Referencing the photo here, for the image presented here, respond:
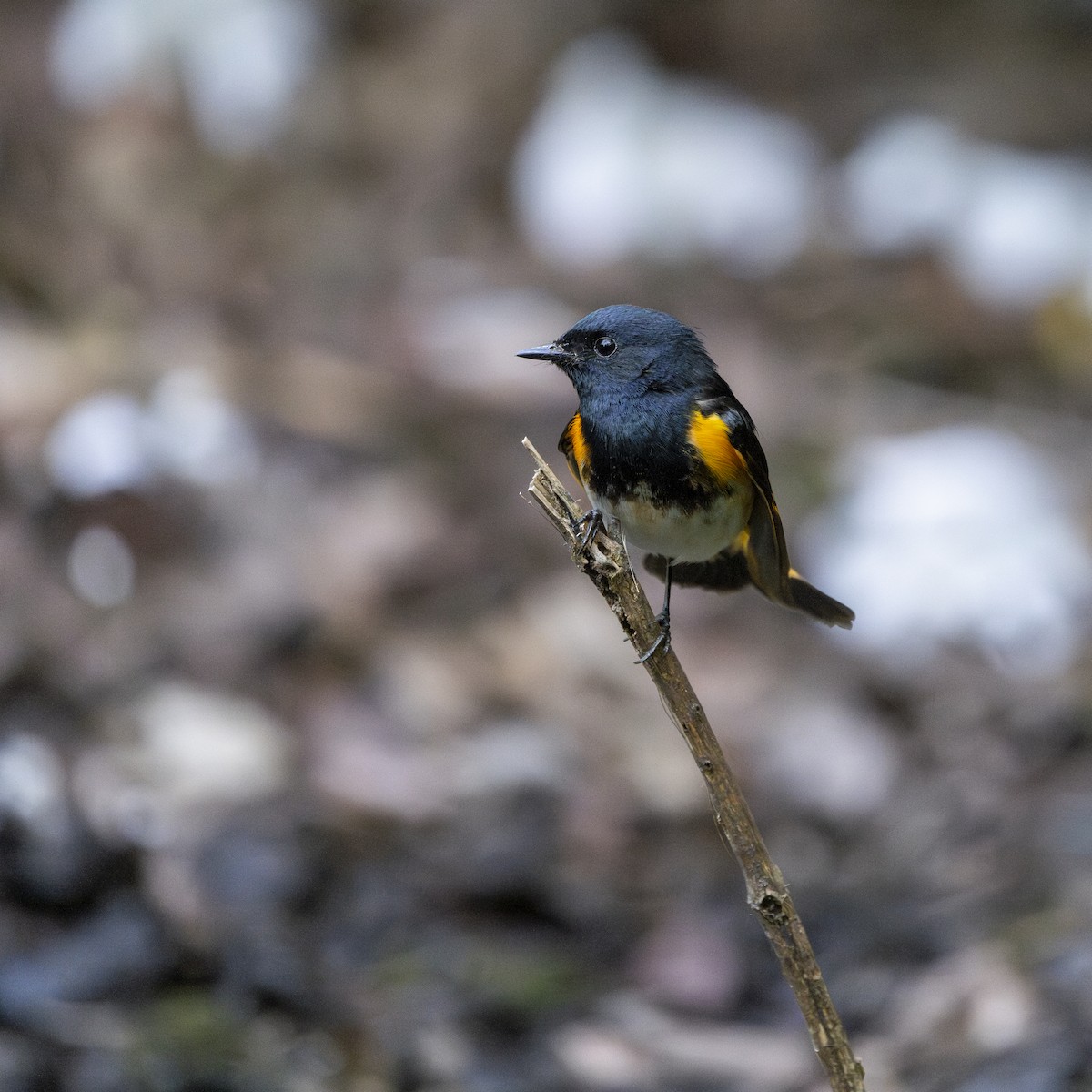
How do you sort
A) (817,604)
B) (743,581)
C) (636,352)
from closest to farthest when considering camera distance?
(636,352) → (817,604) → (743,581)

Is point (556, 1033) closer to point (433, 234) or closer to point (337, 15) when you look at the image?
point (433, 234)

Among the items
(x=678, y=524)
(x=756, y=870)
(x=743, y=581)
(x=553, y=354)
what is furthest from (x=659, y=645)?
(x=743, y=581)

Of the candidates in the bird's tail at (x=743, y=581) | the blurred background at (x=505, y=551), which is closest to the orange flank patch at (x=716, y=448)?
the bird's tail at (x=743, y=581)

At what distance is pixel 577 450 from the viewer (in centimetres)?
312

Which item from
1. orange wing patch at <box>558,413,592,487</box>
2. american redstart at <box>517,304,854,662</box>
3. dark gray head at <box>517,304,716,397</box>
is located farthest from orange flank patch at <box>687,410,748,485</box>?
orange wing patch at <box>558,413,592,487</box>

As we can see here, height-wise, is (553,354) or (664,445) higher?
(553,354)

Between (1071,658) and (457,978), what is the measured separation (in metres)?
3.07

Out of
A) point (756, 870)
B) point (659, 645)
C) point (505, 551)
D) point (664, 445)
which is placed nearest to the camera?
point (756, 870)

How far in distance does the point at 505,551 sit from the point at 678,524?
301 cm

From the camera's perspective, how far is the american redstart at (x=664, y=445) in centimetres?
297

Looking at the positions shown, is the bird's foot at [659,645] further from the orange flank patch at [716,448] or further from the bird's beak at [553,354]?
the bird's beak at [553,354]

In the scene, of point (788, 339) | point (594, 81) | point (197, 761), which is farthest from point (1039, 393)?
point (197, 761)

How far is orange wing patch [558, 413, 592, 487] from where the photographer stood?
307 cm

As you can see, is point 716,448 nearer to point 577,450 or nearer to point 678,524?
point 678,524
